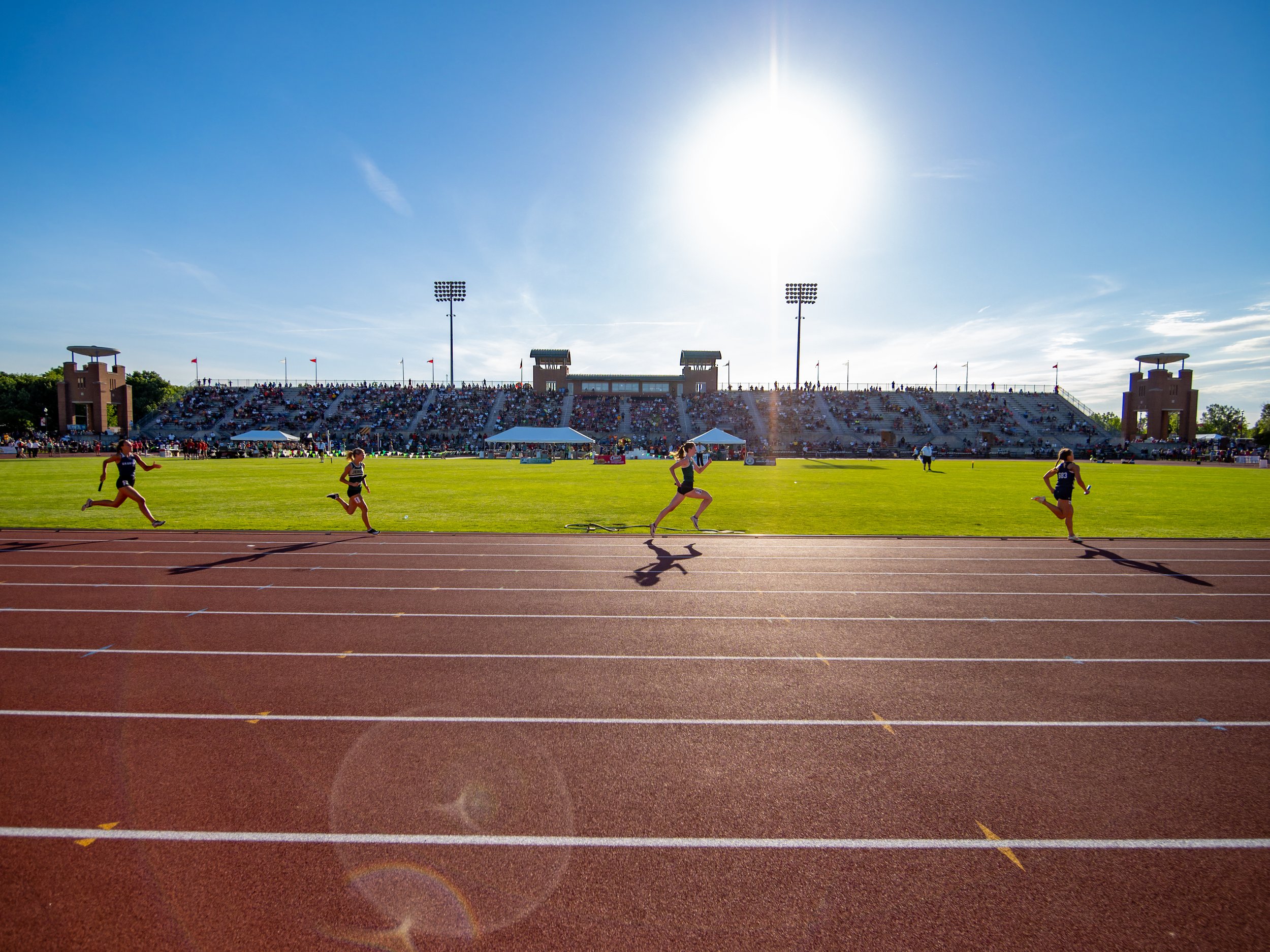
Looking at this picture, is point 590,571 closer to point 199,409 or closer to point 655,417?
point 655,417

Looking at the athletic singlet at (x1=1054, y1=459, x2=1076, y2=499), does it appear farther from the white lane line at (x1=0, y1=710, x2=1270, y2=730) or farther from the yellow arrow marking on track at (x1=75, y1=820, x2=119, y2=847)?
the yellow arrow marking on track at (x1=75, y1=820, x2=119, y2=847)

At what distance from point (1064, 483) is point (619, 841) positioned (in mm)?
12957

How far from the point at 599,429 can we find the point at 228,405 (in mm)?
43376

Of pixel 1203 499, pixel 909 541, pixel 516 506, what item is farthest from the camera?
pixel 1203 499

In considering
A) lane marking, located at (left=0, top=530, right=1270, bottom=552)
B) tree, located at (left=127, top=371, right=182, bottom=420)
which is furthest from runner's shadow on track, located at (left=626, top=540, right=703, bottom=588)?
tree, located at (left=127, top=371, right=182, bottom=420)

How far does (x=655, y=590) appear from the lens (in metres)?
8.70

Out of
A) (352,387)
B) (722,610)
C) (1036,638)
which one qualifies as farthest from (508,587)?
(352,387)

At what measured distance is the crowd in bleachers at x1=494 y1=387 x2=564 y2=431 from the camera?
7106cm

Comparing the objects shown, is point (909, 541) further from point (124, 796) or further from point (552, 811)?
point (124, 796)

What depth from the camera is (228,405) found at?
7156 centimetres

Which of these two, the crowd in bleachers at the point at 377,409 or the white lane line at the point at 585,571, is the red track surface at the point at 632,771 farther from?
the crowd in bleachers at the point at 377,409

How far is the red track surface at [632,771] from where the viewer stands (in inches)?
114

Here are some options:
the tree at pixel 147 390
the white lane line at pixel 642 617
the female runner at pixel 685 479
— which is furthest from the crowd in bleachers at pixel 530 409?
the white lane line at pixel 642 617

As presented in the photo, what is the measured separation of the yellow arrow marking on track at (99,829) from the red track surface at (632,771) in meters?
0.04
